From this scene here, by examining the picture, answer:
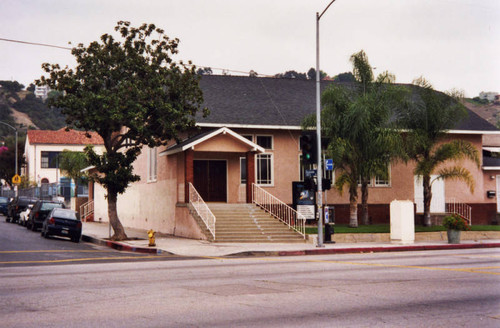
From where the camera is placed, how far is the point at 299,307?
9680 millimetres

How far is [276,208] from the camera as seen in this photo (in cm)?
3017

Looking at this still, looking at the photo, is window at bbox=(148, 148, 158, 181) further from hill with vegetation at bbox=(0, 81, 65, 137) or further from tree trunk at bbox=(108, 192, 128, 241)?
hill with vegetation at bbox=(0, 81, 65, 137)

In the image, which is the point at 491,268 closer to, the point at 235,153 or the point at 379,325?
the point at 379,325

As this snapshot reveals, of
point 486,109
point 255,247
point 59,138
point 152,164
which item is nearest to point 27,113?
point 59,138

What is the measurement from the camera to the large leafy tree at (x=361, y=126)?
1098 inches

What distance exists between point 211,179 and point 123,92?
8.34 meters

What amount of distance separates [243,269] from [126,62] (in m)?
12.9

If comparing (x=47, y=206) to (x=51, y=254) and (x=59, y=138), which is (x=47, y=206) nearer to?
(x=51, y=254)

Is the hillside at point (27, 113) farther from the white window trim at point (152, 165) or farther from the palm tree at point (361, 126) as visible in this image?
the palm tree at point (361, 126)

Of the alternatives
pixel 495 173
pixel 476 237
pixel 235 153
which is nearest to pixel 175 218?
pixel 235 153

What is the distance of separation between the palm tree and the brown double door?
613 cm

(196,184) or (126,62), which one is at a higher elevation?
(126,62)

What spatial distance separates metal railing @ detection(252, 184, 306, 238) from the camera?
28594 mm

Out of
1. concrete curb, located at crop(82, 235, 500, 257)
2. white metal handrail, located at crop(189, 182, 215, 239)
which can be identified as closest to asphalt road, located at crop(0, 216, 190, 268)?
concrete curb, located at crop(82, 235, 500, 257)
